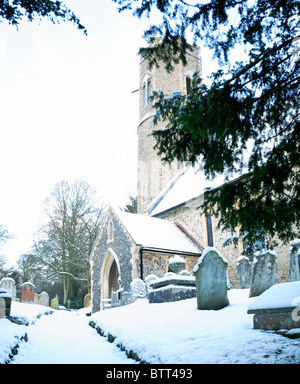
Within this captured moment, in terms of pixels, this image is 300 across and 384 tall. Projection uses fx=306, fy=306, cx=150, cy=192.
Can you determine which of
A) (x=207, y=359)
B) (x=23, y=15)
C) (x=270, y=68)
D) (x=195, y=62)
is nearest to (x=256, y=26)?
(x=270, y=68)

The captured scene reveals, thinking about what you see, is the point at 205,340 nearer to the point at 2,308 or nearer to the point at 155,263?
the point at 2,308

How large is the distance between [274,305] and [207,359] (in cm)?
127

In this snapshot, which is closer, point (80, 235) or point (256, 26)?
point (256, 26)

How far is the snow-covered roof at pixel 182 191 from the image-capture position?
17.4m

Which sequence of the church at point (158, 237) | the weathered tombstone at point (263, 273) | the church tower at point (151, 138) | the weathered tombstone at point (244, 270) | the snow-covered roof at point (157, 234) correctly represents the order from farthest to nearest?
the church tower at point (151, 138) → the snow-covered roof at point (157, 234) → the church at point (158, 237) → the weathered tombstone at point (244, 270) → the weathered tombstone at point (263, 273)

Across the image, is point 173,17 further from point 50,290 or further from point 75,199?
point 50,290

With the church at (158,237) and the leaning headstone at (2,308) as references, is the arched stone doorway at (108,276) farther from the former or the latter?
the leaning headstone at (2,308)

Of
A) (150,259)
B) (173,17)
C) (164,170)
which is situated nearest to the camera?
(173,17)

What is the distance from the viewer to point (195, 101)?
381cm

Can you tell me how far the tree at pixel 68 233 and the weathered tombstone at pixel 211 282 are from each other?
65.0 ft

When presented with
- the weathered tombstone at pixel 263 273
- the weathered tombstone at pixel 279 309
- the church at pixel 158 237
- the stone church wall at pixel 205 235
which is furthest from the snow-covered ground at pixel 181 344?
the stone church wall at pixel 205 235

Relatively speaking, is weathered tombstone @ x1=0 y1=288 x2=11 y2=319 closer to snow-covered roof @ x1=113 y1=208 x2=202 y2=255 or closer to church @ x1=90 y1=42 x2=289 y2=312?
church @ x1=90 y1=42 x2=289 y2=312

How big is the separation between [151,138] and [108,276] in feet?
36.1

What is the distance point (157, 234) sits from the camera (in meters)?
15.8
